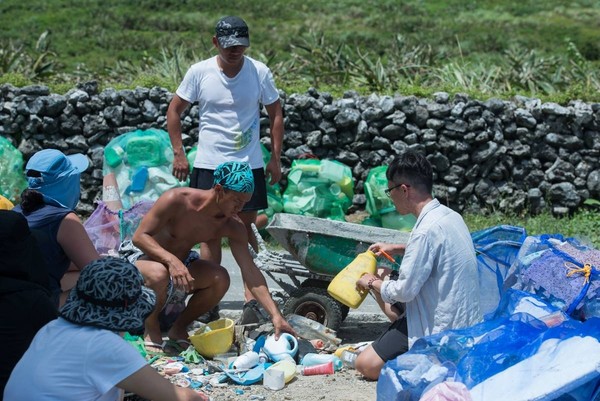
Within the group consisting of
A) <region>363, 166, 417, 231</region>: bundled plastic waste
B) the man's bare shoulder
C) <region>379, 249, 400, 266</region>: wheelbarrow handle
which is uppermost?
the man's bare shoulder

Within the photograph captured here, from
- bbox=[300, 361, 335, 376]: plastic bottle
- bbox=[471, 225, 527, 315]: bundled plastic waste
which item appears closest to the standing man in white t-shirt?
bbox=[300, 361, 335, 376]: plastic bottle

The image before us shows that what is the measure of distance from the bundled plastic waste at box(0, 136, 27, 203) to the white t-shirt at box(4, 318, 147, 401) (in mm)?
5848

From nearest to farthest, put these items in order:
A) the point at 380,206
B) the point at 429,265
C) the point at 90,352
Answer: the point at 90,352 → the point at 429,265 → the point at 380,206

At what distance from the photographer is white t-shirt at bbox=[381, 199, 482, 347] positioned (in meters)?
5.00

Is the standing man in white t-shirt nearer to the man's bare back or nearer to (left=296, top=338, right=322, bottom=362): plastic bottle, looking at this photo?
the man's bare back

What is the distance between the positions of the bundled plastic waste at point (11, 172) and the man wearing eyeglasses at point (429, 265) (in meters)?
5.04

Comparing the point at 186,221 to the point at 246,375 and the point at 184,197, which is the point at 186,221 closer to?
the point at 184,197

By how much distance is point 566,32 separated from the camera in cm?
2567

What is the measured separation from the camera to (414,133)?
33.0ft

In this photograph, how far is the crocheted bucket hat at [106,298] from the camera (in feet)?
11.4

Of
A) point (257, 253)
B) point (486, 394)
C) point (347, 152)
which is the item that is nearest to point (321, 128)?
point (347, 152)

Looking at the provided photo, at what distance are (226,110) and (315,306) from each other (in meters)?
1.59

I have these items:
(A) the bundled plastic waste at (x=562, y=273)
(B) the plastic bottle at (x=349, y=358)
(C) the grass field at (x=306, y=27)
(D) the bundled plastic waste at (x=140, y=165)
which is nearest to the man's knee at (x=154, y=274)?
(B) the plastic bottle at (x=349, y=358)

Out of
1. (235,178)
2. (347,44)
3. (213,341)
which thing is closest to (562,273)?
(235,178)
